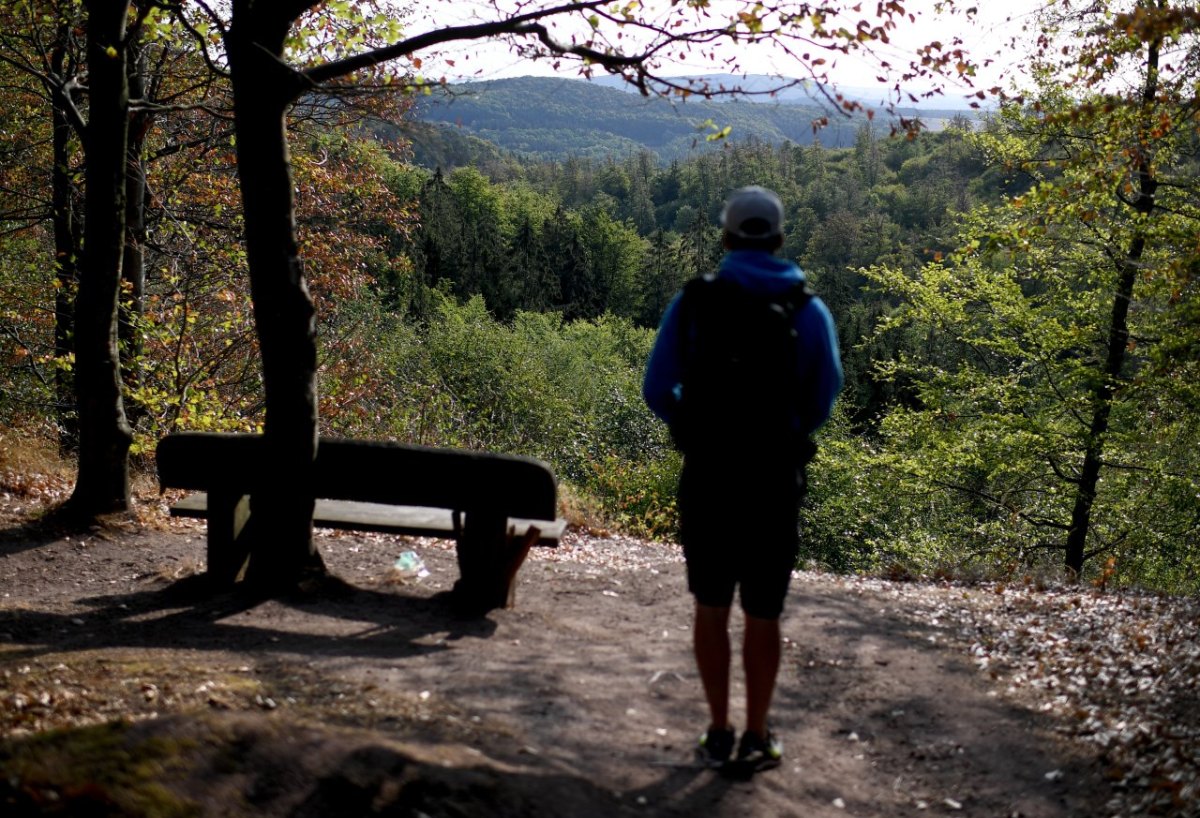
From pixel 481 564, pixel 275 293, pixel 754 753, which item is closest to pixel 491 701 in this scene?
pixel 754 753

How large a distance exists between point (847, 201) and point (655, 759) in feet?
462

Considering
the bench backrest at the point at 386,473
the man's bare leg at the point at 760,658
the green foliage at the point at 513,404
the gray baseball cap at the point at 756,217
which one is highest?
the gray baseball cap at the point at 756,217

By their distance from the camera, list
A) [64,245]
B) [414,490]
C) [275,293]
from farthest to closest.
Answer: [64,245] → [414,490] → [275,293]

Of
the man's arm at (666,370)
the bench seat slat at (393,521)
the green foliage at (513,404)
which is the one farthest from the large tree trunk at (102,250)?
the green foliage at (513,404)

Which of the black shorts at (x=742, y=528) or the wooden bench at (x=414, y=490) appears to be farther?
the wooden bench at (x=414, y=490)

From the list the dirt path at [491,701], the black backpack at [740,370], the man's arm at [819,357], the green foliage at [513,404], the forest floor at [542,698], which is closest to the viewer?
the forest floor at [542,698]

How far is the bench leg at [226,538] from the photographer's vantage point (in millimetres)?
6188

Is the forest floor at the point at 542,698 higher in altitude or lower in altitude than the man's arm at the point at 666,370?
lower

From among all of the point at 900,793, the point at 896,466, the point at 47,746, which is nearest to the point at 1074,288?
the point at 896,466

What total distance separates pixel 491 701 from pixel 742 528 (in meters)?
1.63

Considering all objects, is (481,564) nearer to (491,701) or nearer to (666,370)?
(491,701)

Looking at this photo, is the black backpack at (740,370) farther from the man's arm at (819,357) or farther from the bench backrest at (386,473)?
the bench backrest at (386,473)

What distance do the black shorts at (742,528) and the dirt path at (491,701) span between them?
2.61ft

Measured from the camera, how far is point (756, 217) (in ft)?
12.0
